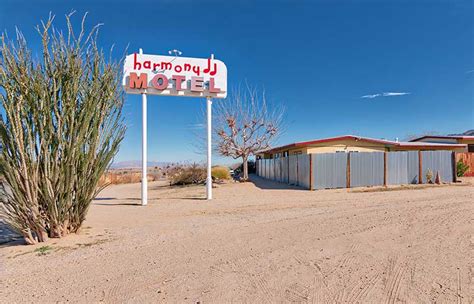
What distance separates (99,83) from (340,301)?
595 centimetres

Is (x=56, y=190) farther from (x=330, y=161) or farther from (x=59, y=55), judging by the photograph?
(x=330, y=161)

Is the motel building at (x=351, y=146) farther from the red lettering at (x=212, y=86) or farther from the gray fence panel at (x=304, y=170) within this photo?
the red lettering at (x=212, y=86)

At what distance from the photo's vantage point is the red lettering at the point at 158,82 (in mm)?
11516

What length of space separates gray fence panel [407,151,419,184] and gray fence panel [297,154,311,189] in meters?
5.92

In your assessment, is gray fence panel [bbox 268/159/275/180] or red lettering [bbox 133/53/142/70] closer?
red lettering [bbox 133/53/142/70]

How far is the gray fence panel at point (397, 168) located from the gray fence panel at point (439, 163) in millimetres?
1193

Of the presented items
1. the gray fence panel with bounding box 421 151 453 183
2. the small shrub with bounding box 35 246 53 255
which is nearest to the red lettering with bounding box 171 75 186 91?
the small shrub with bounding box 35 246 53 255

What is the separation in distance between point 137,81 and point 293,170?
10423 mm

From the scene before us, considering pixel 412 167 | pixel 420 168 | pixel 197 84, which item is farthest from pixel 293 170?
pixel 197 84

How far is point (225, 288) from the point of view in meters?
3.35

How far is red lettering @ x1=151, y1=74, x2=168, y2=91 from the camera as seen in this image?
11.5m

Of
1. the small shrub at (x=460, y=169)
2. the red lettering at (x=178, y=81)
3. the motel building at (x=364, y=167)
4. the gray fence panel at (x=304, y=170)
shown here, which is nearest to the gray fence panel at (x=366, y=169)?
the motel building at (x=364, y=167)

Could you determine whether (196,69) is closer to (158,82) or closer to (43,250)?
(158,82)

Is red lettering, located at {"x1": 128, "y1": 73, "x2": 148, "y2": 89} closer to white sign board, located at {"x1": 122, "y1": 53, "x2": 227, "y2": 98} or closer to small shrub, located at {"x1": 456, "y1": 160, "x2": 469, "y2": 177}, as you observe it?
white sign board, located at {"x1": 122, "y1": 53, "x2": 227, "y2": 98}
